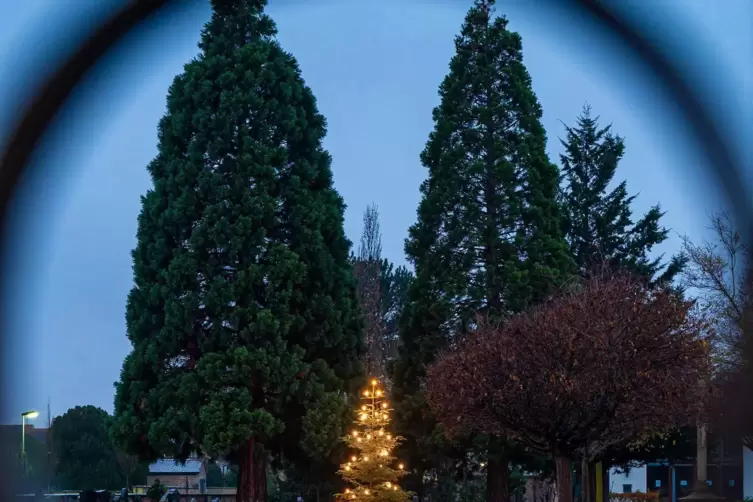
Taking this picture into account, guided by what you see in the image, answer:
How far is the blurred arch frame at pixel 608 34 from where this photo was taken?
974 inches

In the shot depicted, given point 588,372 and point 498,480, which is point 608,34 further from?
point 498,480

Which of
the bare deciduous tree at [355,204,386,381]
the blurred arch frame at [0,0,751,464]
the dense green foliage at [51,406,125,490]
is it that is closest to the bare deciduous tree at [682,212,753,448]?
the blurred arch frame at [0,0,751,464]

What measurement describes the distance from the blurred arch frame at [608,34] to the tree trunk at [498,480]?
10.7 m

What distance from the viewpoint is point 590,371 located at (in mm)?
23406

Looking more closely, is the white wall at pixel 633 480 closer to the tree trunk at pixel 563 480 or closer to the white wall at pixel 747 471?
the white wall at pixel 747 471

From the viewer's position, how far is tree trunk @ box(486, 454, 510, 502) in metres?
32.8

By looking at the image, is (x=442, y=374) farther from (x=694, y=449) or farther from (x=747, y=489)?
(x=747, y=489)

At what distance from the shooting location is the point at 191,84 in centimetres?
3316

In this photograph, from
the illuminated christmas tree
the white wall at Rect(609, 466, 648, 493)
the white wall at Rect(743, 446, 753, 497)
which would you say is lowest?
the white wall at Rect(609, 466, 648, 493)

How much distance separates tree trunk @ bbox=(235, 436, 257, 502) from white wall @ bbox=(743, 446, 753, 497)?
20.0 metres

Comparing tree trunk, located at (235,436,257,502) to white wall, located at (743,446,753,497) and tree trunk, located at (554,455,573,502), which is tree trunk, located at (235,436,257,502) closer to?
tree trunk, located at (554,455,573,502)

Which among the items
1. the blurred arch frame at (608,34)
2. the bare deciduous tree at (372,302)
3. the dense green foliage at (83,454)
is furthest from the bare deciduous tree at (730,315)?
the dense green foliage at (83,454)

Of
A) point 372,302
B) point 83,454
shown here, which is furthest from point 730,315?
point 83,454

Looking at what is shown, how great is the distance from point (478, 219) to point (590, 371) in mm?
11715
